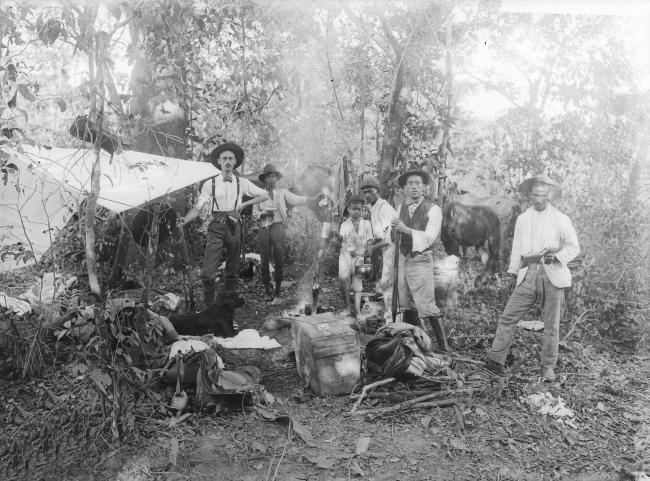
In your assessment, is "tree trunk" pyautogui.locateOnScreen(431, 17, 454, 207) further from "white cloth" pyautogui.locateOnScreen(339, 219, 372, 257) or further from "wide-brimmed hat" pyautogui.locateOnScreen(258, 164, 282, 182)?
"wide-brimmed hat" pyautogui.locateOnScreen(258, 164, 282, 182)

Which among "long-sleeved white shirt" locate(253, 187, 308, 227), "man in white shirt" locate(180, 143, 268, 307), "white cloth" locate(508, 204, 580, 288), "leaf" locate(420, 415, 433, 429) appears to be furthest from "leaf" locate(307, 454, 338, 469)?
"long-sleeved white shirt" locate(253, 187, 308, 227)

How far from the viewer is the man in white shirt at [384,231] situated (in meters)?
5.13

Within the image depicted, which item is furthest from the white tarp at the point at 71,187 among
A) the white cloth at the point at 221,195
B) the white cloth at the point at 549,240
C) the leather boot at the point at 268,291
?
the white cloth at the point at 549,240

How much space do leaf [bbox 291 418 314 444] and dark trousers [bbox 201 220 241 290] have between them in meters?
2.46

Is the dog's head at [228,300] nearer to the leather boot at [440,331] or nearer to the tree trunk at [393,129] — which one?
the leather boot at [440,331]

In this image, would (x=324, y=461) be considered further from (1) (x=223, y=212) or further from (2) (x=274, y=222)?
(2) (x=274, y=222)

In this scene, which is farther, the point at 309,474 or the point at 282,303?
the point at 282,303

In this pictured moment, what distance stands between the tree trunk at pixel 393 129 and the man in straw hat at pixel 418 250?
6.38 feet

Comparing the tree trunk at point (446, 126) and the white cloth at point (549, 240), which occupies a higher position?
the tree trunk at point (446, 126)

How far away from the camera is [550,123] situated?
6160 millimetres

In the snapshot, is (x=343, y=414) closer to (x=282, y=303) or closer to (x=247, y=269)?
(x=282, y=303)

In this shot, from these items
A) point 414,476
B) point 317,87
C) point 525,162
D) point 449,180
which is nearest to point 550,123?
point 525,162

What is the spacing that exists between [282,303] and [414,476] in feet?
11.5

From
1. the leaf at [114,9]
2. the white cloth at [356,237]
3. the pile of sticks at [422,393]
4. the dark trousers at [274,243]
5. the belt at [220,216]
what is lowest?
the pile of sticks at [422,393]
